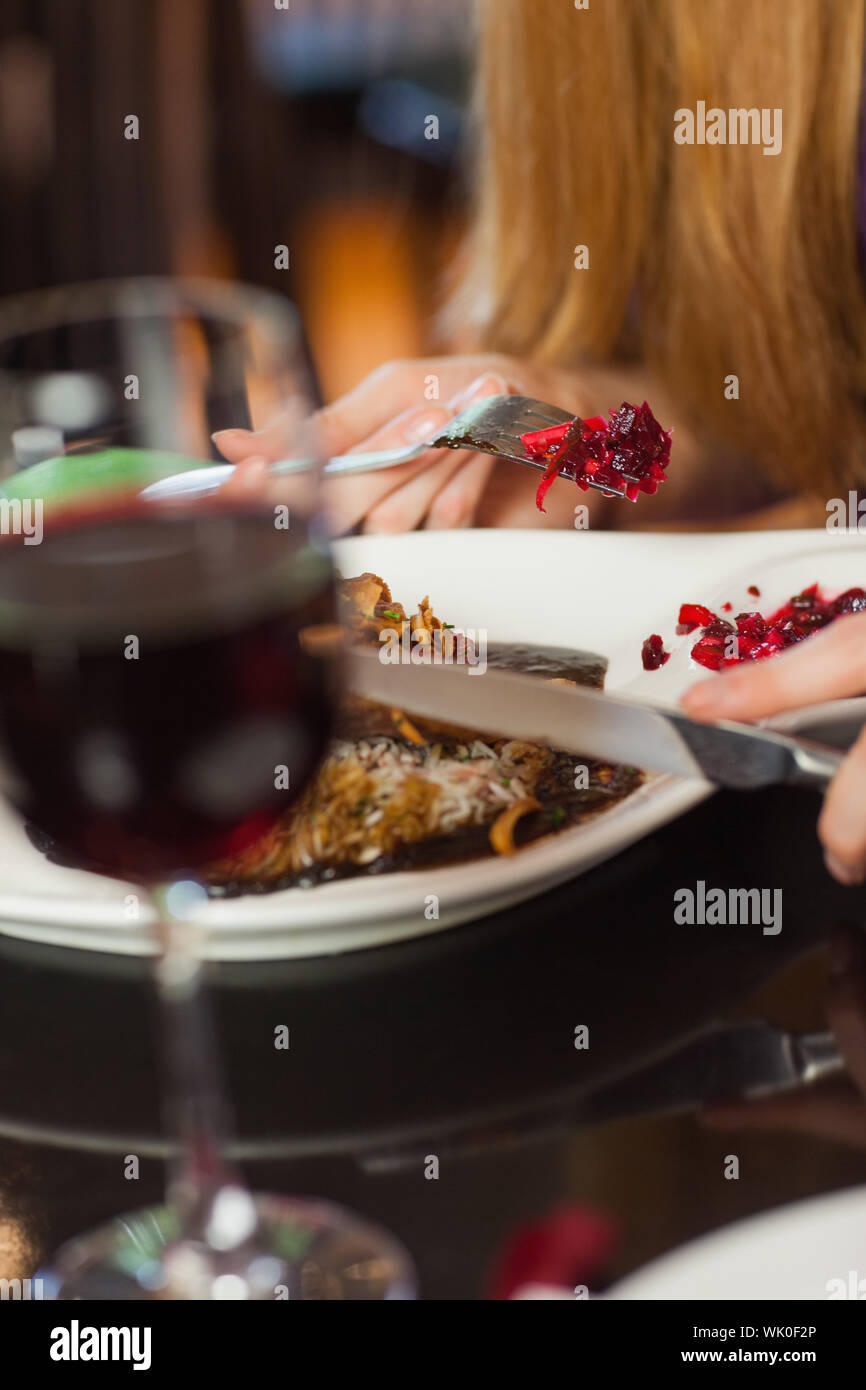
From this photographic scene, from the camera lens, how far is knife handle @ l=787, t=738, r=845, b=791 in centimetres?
38

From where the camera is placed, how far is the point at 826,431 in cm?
80

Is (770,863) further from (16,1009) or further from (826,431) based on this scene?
(826,431)

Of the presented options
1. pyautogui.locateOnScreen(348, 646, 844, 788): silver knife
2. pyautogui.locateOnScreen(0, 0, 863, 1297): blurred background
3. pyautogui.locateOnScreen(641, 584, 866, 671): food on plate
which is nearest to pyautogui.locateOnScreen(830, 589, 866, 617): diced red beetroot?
pyautogui.locateOnScreen(641, 584, 866, 671): food on plate

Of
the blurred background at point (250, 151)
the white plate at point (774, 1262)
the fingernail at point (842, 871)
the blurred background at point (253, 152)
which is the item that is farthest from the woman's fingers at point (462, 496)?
the blurred background at point (250, 151)

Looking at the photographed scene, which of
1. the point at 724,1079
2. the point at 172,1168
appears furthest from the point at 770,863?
the point at 172,1168

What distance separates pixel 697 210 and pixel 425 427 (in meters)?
0.39

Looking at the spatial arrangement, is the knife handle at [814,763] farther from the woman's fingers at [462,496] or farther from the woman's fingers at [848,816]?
the woman's fingers at [462,496]

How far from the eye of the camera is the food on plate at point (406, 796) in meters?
0.41

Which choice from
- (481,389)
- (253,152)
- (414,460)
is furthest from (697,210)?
(253,152)

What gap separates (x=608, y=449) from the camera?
0.54m

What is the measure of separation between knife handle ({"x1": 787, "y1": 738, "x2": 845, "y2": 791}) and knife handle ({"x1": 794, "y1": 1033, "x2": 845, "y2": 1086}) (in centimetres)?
7

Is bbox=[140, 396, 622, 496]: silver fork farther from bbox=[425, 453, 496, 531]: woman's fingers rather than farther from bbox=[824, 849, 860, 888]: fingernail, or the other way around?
bbox=[824, 849, 860, 888]: fingernail

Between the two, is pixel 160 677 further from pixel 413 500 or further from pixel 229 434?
pixel 413 500

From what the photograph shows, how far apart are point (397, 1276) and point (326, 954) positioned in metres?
0.11
